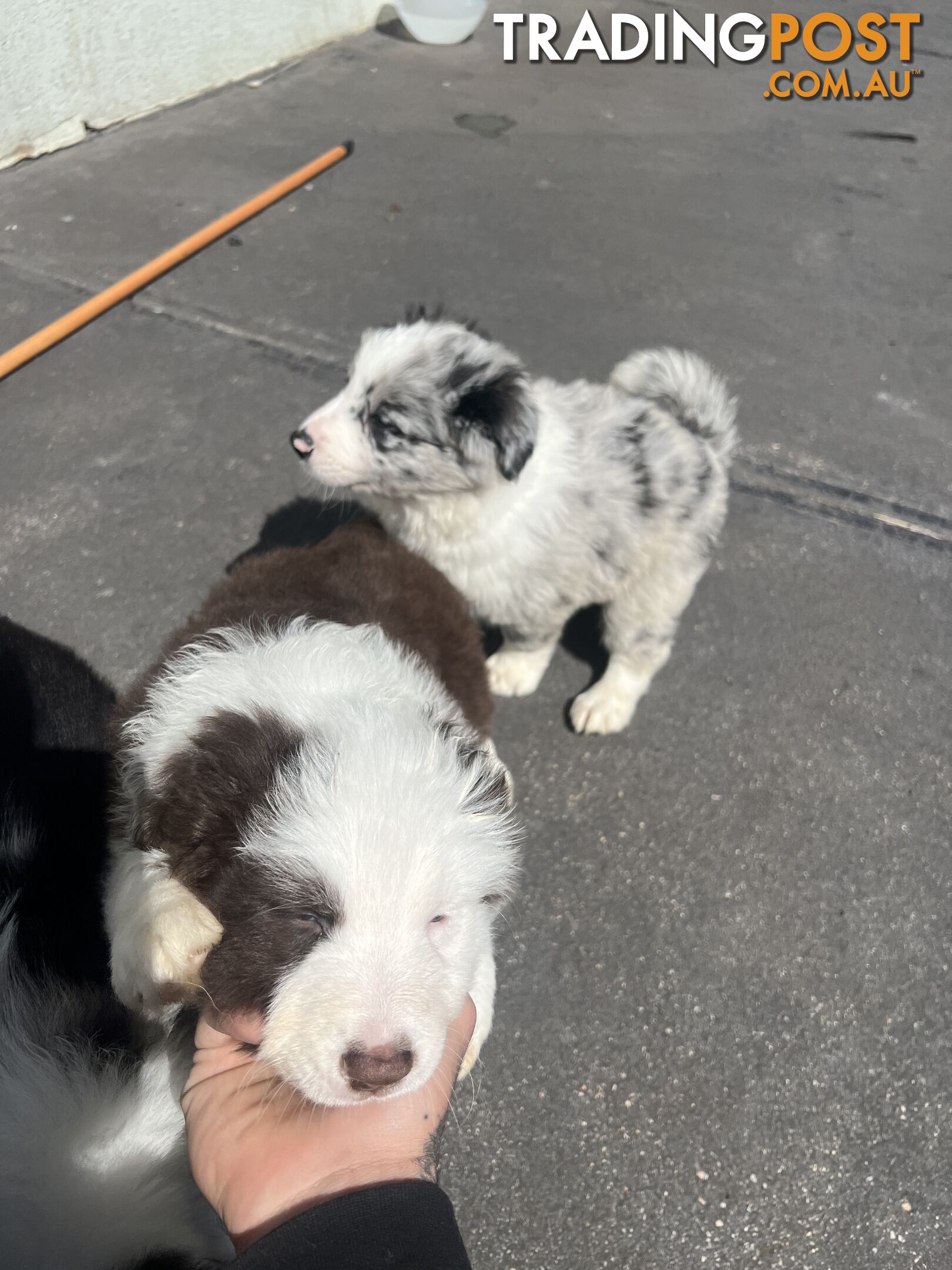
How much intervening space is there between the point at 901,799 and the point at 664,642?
855mm

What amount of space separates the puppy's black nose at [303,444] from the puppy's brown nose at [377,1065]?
1670mm

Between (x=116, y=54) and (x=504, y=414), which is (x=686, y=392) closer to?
(x=504, y=414)

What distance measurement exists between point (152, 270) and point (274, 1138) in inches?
157

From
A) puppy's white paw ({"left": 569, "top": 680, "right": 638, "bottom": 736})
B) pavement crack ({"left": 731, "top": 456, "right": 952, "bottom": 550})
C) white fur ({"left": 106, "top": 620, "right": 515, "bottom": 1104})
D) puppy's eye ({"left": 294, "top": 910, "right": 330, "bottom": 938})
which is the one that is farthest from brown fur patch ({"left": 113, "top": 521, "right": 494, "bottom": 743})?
pavement crack ({"left": 731, "top": 456, "right": 952, "bottom": 550})

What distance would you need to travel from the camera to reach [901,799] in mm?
2559

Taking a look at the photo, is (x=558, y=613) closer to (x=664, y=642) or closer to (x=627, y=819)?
(x=664, y=642)

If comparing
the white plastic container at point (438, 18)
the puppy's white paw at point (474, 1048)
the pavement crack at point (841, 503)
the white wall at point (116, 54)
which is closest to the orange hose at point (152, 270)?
the white wall at point (116, 54)

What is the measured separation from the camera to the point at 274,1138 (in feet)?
4.58

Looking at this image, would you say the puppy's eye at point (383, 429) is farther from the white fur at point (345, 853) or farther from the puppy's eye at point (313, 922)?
the puppy's eye at point (313, 922)

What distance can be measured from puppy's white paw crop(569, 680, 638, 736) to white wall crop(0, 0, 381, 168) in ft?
15.6

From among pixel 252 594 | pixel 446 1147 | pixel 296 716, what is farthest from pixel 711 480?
pixel 446 1147

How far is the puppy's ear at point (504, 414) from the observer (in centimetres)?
228

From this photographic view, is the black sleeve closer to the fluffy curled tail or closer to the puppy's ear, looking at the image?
the puppy's ear

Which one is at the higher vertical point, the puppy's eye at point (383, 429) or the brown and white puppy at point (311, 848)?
the puppy's eye at point (383, 429)
